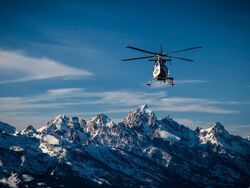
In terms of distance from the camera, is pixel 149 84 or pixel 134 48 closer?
pixel 134 48

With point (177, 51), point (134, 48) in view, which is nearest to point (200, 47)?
point (177, 51)

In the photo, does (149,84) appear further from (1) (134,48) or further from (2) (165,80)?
(1) (134,48)

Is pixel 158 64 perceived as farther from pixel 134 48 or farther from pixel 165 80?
pixel 134 48

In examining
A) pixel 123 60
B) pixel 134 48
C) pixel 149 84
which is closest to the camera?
pixel 134 48

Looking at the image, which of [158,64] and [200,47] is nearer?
[200,47]

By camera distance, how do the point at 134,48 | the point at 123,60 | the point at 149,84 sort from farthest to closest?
the point at 149,84 → the point at 123,60 → the point at 134,48

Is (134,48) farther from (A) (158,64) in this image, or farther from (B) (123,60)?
(A) (158,64)

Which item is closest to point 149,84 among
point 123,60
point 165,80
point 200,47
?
point 165,80
